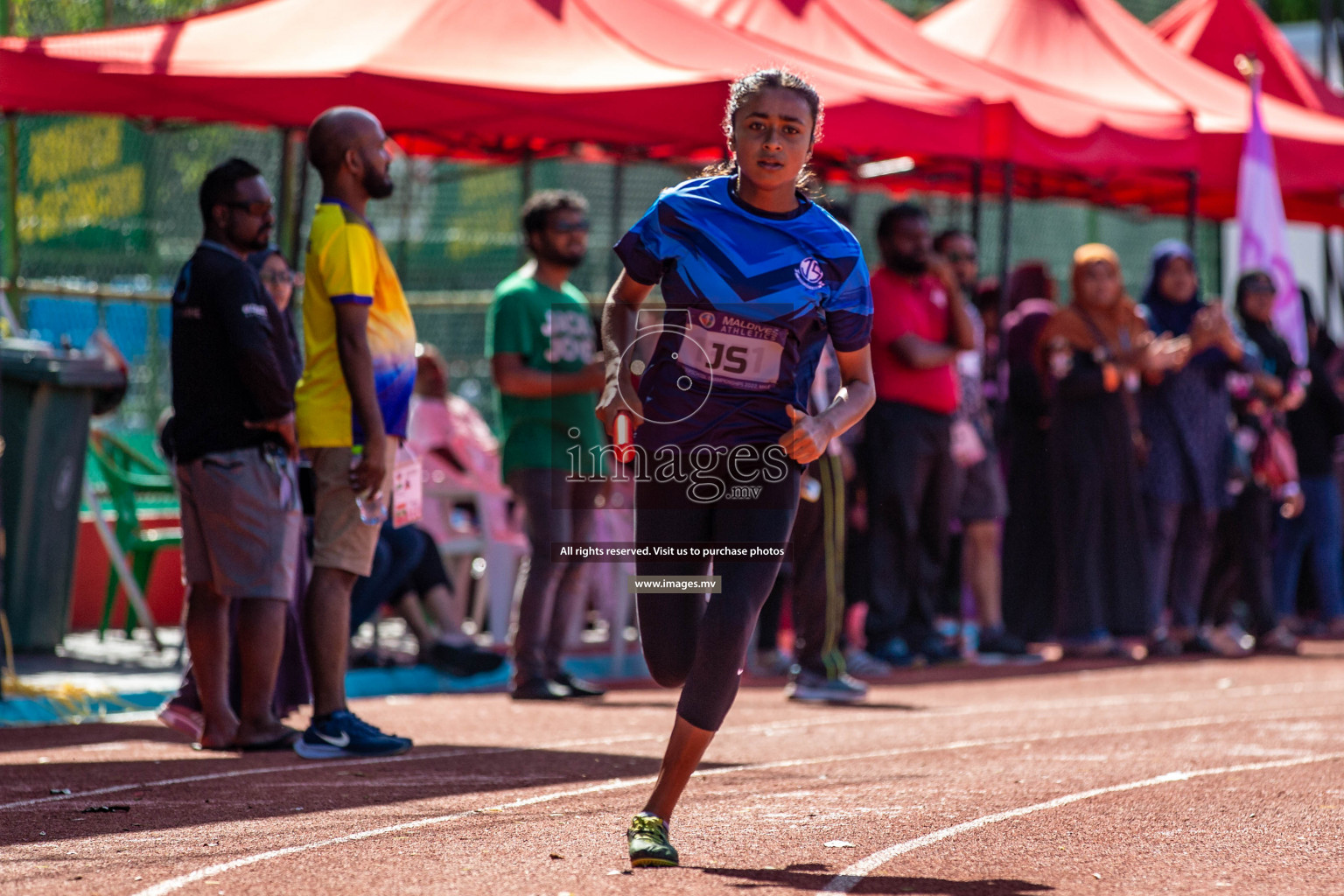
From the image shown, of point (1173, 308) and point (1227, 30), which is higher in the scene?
point (1227, 30)

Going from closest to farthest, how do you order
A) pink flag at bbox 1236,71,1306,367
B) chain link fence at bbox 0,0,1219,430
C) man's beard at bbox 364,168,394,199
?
man's beard at bbox 364,168,394,199
chain link fence at bbox 0,0,1219,430
pink flag at bbox 1236,71,1306,367

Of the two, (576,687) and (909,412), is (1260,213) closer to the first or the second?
(909,412)

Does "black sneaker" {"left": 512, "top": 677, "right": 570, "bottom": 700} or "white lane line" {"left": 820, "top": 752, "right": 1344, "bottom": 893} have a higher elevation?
"white lane line" {"left": 820, "top": 752, "right": 1344, "bottom": 893}

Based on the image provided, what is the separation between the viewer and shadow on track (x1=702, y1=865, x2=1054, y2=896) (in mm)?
4484

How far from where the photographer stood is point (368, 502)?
6.83 metres

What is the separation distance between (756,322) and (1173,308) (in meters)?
7.56

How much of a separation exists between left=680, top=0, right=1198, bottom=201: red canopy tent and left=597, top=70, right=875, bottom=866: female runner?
6.40 meters

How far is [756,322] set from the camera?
16.2ft

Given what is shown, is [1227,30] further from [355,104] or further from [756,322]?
[756,322]

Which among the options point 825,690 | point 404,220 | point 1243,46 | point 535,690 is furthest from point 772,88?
point 1243,46

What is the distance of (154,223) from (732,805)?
9.07m

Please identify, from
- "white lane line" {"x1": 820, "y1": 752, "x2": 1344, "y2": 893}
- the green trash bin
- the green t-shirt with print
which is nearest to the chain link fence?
the green trash bin

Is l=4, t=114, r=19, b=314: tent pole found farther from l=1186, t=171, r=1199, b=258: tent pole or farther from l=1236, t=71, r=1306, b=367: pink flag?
l=1236, t=71, r=1306, b=367: pink flag

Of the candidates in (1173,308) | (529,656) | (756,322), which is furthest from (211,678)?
(1173,308)
